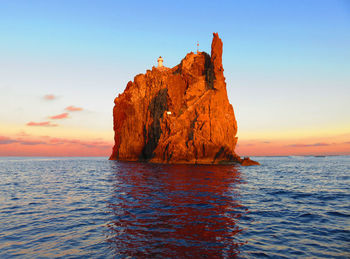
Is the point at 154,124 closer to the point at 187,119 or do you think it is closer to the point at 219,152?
the point at 187,119

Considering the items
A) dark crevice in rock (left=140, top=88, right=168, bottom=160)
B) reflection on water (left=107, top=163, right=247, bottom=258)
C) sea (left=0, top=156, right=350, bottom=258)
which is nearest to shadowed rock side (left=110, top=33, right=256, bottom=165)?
dark crevice in rock (left=140, top=88, right=168, bottom=160)

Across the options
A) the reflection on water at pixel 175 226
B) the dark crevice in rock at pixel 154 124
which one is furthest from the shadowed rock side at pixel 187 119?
the reflection on water at pixel 175 226

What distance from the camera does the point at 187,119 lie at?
72.2 m

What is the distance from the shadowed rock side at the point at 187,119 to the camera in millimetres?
67062

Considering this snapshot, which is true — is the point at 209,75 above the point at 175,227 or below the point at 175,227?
above

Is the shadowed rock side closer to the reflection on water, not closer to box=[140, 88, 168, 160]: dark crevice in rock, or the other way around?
box=[140, 88, 168, 160]: dark crevice in rock

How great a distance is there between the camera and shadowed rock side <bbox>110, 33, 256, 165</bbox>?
67.1 metres

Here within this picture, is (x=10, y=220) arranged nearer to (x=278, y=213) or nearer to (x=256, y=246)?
(x=256, y=246)

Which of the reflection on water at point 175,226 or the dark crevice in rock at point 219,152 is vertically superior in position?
the dark crevice in rock at point 219,152

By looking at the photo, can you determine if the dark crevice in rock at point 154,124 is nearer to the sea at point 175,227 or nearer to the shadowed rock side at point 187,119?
the shadowed rock side at point 187,119

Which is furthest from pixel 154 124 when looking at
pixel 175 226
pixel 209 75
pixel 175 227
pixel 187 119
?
pixel 175 227

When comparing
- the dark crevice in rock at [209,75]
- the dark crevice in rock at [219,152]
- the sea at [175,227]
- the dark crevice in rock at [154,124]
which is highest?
the dark crevice in rock at [209,75]

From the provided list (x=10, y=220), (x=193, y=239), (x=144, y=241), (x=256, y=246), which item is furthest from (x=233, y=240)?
(x=10, y=220)

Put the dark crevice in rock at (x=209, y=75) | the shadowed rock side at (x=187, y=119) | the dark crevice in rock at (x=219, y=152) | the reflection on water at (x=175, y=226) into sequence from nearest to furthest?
the reflection on water at (x=175, y=226)
the dark crevice in rock at (x=219, y=152)
the shadowed rock side at (x=187, y=119)
the dark crevice in rock at (x=209, y=75)
